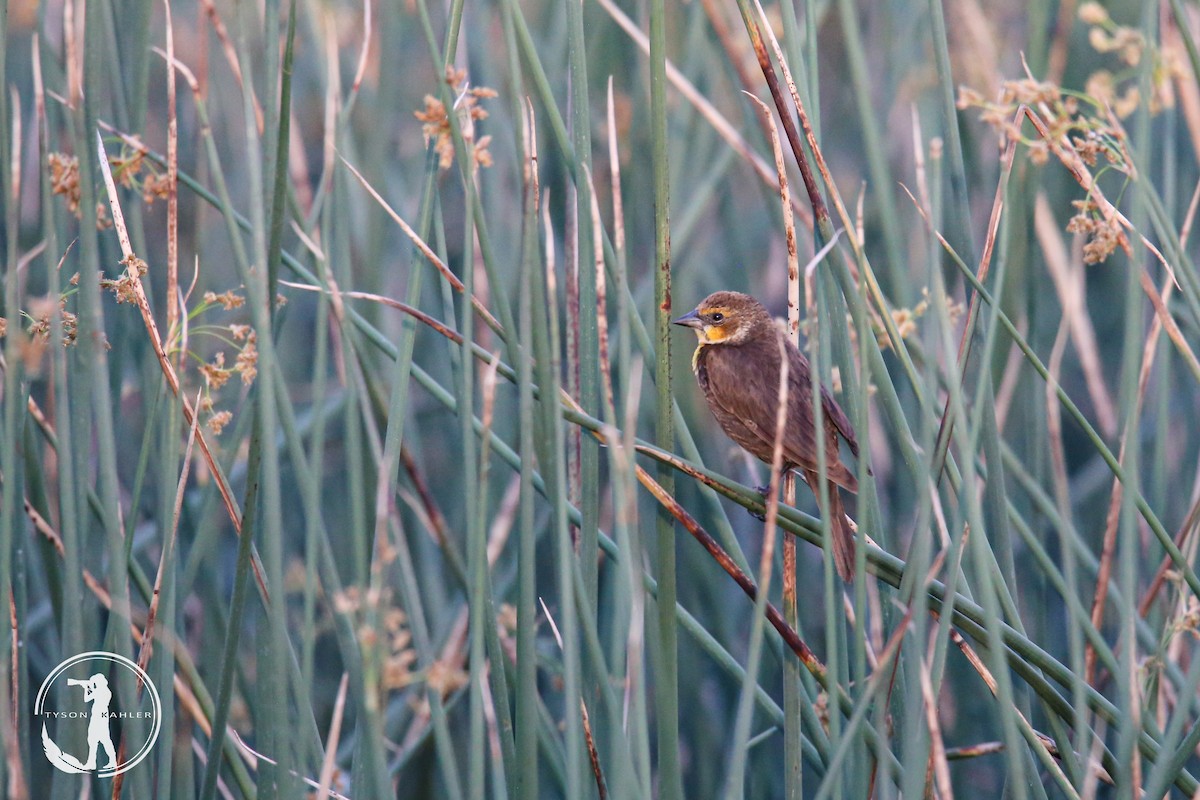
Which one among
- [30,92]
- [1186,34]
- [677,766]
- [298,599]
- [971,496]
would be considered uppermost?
[30,92]

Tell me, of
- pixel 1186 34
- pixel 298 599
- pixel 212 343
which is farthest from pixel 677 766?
pixel 298 599

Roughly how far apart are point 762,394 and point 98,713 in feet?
4.25

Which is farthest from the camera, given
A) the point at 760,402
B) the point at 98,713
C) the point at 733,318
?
the point at 733,318

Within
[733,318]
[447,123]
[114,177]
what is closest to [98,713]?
[114,177]

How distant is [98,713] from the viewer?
4.88 ft

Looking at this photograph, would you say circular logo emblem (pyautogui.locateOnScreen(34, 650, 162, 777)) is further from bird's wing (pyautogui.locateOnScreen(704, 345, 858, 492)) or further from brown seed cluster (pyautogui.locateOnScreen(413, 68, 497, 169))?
bird's wing (pyautogui.locateOnScreen(704, 345, 858, 492))

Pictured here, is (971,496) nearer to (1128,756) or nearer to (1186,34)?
(1128,756)

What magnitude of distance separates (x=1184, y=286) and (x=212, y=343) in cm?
206

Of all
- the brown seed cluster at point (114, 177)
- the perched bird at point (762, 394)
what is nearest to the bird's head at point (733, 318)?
the perched bird at point (762, 394)

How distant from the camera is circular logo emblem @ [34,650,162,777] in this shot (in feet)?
4.18

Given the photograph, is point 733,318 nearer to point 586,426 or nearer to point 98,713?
point 586,426

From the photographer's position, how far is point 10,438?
1202mm

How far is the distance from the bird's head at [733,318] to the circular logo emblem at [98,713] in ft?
4.21

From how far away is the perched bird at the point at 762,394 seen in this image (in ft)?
5.96
